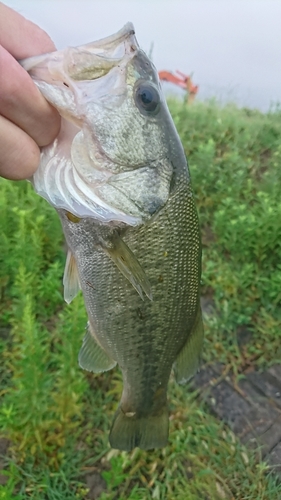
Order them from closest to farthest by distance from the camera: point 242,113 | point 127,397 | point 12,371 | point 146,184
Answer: point 146,184 → point 127,397 → point 12,371 → point 242,113

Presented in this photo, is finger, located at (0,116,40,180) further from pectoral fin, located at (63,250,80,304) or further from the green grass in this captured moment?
the green grass

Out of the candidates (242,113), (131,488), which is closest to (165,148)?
(131,488)

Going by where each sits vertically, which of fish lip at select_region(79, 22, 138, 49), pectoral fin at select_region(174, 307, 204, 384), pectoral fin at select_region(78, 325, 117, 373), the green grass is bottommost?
the green grass

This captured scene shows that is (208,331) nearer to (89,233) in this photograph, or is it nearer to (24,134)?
(89,233)

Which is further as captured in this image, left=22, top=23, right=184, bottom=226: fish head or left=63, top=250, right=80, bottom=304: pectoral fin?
left=63, top=250, right=80, bottom=304: pectoral fin

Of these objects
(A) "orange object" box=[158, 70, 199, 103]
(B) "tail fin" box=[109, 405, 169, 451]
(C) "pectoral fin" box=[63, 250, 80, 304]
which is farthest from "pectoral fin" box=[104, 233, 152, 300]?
(A) "orange object" box=[158, 70, 199, 103]

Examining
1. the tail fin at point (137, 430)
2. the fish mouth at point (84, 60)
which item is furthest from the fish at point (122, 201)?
the tail fin at point (137, 430)

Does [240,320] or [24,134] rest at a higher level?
[24,134]

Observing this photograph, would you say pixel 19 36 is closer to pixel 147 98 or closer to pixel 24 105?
pixel 24 105
